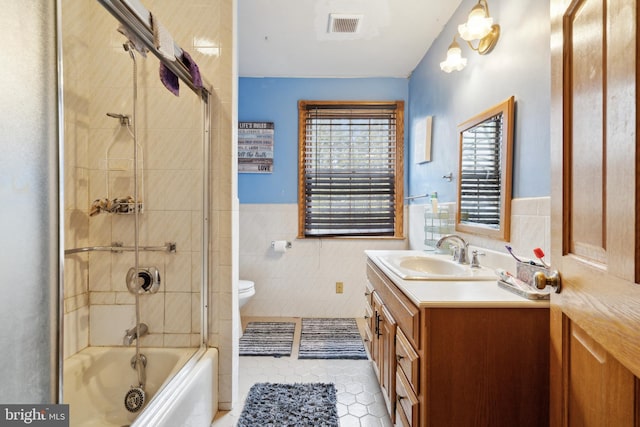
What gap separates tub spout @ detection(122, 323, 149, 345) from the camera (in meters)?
1.60

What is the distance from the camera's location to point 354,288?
3.01 meters

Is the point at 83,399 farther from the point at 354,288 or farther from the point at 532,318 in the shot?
the point at 354,288

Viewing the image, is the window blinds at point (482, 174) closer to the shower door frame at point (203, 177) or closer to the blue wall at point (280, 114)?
the blue wall at point (280, 114)

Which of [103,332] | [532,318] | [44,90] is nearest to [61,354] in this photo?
[44,90]

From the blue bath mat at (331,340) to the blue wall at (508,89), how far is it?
51.6 inches

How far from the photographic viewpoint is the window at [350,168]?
3.02m

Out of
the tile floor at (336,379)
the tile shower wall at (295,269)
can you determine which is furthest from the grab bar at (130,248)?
the tile shower wall at (295,269)

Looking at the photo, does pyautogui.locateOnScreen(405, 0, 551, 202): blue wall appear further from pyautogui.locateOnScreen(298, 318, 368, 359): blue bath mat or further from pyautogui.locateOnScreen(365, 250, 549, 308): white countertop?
pyautogui.locateOnScreen(298, 318, 368, 359): blue bath mat

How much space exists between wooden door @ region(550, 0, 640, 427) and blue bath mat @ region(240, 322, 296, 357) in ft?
6.16

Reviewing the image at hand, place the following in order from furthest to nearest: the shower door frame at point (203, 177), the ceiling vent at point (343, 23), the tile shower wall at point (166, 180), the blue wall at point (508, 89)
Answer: the ceiling vent at point (343, 23), the tile shower wall at point (166, 180), the blue wall at point (508, 89), the shower door frame at point (203, 177)

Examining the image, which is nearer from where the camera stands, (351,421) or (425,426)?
(425,426)

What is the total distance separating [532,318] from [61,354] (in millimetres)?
1301

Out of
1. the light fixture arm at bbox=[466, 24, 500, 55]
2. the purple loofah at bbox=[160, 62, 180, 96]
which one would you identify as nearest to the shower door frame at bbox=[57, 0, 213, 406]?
the purple loofah at bbox=[160, 62, 180, 96]

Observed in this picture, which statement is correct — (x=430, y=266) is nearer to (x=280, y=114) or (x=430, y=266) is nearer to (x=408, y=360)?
(x=408, y=360)
